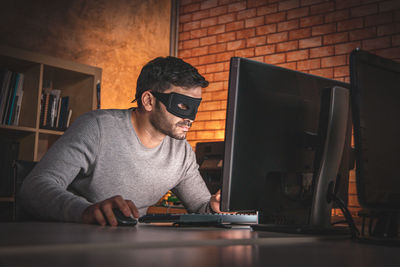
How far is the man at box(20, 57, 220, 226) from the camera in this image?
1.68 m

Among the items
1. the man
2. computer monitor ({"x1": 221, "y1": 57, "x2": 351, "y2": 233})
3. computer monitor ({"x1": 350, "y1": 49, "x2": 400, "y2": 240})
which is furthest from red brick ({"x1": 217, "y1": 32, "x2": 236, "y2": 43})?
computer monitor ({"x1": 350, "y1": 49, "x2": 400, "y2": 240})

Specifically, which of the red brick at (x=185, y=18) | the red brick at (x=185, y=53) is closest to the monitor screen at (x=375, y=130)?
the red brick at (x=185, y=53)

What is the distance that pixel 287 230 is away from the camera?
113 cm

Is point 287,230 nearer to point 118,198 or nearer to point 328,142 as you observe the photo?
point 328,142

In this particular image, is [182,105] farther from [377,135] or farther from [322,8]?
[322,8]

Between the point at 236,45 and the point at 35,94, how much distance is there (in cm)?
178

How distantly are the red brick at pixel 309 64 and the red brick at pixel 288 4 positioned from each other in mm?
480

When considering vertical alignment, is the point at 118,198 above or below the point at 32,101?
below

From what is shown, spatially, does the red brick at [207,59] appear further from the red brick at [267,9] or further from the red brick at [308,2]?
the red brick at [308,2]

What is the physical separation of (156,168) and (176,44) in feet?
8.72

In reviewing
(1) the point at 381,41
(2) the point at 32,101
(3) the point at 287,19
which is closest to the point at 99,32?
(2) the point at 32,101

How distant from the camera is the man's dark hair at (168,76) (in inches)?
73.5

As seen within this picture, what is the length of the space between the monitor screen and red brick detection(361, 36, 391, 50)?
2352 mm

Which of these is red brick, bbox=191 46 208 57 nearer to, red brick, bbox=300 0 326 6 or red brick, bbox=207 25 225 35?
red brick, bbox=207 25 225 35
